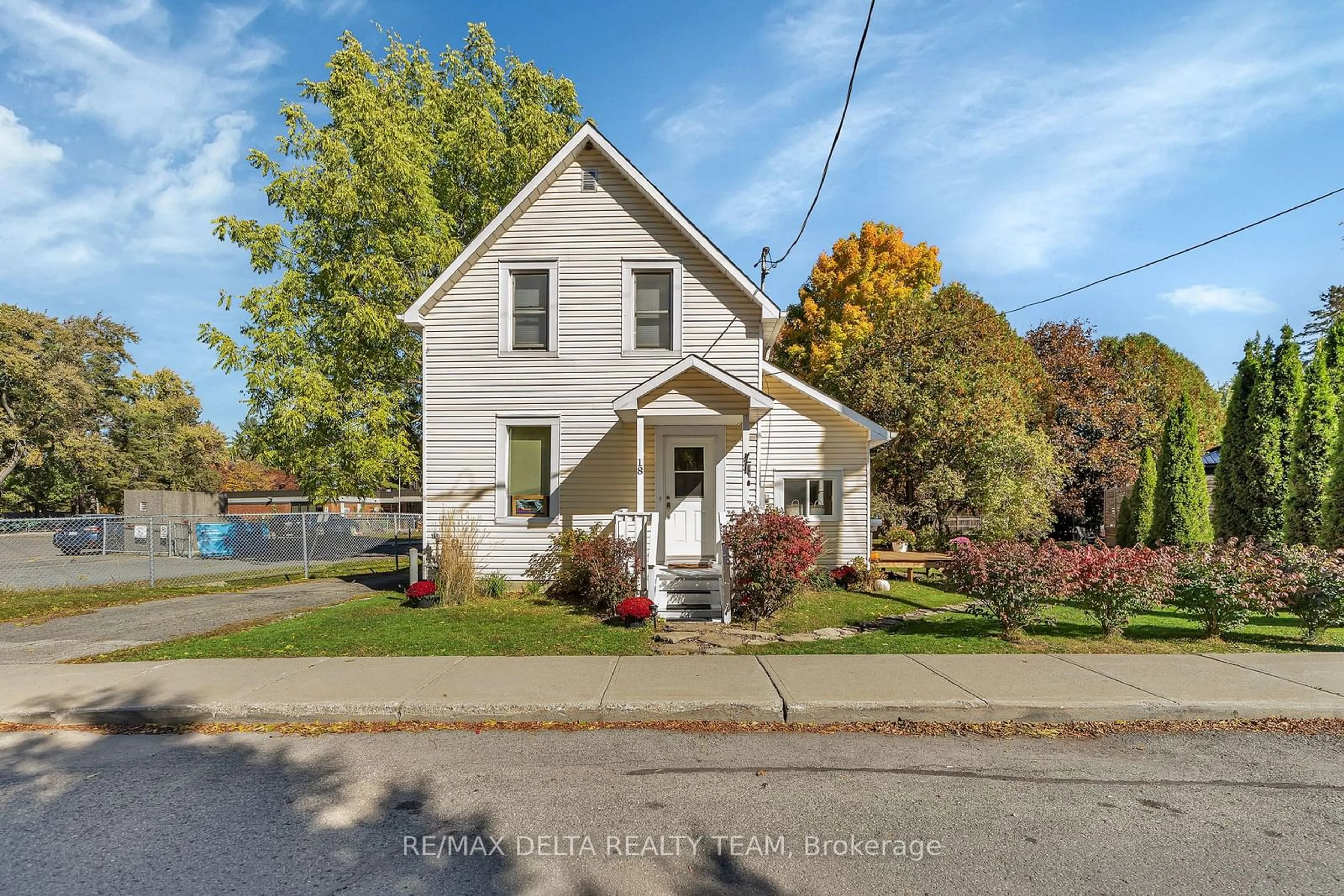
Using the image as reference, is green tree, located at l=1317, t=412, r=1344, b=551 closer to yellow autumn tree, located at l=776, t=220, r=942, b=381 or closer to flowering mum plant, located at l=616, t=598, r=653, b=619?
flowering mum plant, located at l=616, t=598, r=653, b=619

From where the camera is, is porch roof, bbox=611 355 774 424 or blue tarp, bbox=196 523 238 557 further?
blue tarp, bbox=196 523 238 557

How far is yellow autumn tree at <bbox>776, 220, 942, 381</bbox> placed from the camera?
101ft

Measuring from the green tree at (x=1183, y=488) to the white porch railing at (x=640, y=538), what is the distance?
12.3 metres

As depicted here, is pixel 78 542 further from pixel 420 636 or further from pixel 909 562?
pixel 909 562

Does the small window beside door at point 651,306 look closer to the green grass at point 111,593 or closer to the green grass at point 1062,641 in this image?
the green grass at point 1062,641

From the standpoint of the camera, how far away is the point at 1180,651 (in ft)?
25.3

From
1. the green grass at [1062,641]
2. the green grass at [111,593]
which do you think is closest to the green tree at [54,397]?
the green grass at [111,593]

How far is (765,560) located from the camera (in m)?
10.0

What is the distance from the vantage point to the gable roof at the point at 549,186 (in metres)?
12.4

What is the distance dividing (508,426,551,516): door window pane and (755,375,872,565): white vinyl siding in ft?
14.7

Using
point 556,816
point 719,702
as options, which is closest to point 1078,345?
point 719,702

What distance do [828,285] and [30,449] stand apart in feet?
155

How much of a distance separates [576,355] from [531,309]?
1312 mm

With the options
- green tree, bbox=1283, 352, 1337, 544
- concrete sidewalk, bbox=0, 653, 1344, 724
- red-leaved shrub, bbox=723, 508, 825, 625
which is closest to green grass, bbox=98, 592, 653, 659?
concrete sidewalk, bbox=0, 653, 1344, 724
